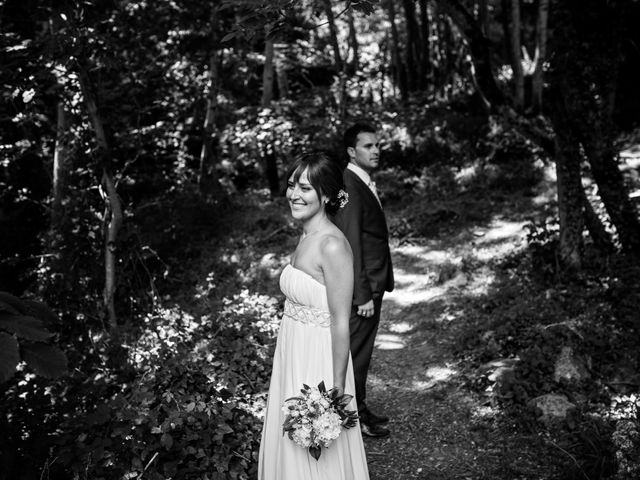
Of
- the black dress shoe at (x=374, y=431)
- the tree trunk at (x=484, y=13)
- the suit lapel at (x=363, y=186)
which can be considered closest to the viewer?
the suit lapel at (x=363, y=186)

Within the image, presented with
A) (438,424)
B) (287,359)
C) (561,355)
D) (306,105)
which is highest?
(306,105)

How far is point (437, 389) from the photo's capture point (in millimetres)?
5418

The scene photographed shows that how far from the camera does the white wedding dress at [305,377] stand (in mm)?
2811

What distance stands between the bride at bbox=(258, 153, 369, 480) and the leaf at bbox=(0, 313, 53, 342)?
1175mm

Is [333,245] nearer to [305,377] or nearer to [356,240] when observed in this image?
[305,377]

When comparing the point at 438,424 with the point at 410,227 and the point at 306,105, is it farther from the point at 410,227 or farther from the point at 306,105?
the point at 306,105

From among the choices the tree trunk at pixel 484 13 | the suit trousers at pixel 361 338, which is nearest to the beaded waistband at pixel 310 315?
the suit trousers at pixel 361 338

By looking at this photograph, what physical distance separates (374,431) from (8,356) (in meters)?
3.34

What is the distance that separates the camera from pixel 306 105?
11984 millimetres

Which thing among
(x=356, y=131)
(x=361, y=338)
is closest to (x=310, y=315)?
(x=361, y=338)

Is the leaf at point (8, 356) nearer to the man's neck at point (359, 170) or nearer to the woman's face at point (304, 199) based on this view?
the woman's face at point (304, 199)

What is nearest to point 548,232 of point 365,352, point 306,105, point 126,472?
point 365,352

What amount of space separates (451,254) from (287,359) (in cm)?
660

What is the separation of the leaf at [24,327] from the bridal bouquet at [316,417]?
1.12 metres
